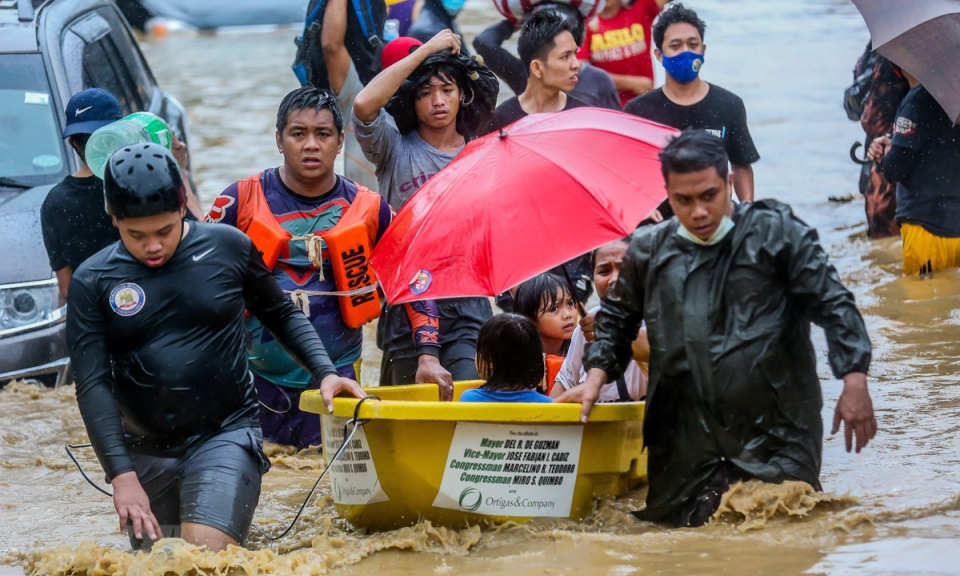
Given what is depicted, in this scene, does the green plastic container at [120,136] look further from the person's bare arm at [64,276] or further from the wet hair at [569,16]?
the wet hair at [569,16]

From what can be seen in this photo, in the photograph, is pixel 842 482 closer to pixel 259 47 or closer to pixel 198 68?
pixel 198 68

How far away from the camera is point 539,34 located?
7.88 m

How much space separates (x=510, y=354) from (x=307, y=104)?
1.65 m

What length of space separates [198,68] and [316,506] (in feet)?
62.2

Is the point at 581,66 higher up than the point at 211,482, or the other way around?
the point at 581,66

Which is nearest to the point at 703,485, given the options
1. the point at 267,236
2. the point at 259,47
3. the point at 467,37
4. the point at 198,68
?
the point at 267,236

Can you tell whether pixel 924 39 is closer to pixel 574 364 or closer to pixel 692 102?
pixel 692 102

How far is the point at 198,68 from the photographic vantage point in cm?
2395

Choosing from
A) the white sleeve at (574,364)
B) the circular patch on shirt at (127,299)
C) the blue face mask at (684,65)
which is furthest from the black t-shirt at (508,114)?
the circular patch on shirt at (127,299)

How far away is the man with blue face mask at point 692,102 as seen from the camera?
7848 mm

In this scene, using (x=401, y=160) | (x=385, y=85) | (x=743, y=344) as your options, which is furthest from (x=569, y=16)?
(x=743, y=344)

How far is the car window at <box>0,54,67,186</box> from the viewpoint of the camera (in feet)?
28.3

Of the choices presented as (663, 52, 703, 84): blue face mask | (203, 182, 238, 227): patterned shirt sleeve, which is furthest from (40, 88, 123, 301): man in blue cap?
(663, 52, 703, 84): blue face mask

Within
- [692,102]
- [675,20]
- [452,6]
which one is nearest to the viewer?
[692,102]
